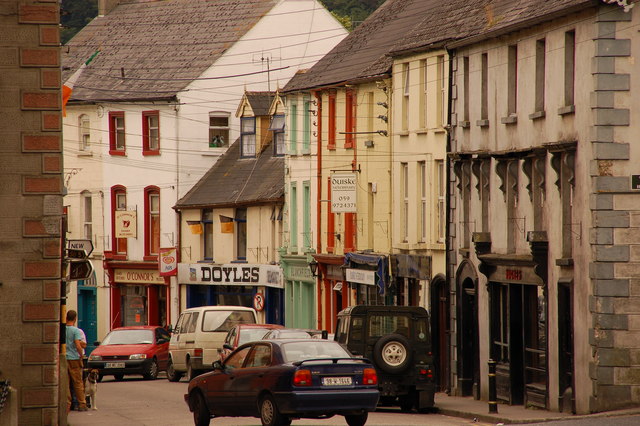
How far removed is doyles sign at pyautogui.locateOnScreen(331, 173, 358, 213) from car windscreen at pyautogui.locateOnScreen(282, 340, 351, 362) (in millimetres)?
19552

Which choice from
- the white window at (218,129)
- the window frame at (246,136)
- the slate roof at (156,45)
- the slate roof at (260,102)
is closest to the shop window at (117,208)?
the slate roof at (156,45)

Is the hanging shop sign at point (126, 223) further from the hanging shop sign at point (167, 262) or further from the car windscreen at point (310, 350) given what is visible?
the car windscreen at point (310, 350)

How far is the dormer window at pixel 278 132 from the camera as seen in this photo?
54281 mm

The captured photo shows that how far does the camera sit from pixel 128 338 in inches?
1752

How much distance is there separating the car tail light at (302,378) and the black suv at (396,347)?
6.78 m

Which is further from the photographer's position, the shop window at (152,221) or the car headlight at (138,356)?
the shop window at (152,221)

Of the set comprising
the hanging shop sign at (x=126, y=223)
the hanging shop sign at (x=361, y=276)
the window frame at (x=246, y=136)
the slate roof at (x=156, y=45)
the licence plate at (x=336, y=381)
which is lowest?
the licence plate at (x=336, y=381)

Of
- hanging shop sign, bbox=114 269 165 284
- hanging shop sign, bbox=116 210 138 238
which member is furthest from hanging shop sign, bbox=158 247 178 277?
hanging shop sign, bbox=116 210 138 238

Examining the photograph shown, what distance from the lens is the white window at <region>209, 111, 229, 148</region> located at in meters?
60.2

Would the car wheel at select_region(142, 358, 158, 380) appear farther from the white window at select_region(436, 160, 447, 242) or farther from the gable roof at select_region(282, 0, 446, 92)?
the white window at select_region(436, 160, 447, 242)

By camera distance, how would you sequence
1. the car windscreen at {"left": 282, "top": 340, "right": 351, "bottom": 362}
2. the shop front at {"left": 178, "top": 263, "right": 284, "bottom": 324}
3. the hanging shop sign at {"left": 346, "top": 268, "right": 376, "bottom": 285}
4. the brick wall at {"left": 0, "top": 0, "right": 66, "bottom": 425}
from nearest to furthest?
the brick wall at {"left": 0, "top": 0, "right": 66, "bottom": 425}, the car windscreen at {"left": 282, "top": 340, "right": 351, "bottom": 362}, the hanging shop sign at {"left": 346, "top": 268, "right": 376, "bottom": 285}, the shop front at {"left": 178, "top": 263, "right": 284, "bottom": 324}

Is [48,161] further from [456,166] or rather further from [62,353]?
[456,166]

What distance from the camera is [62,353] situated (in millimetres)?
23891

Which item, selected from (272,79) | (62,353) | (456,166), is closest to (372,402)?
(62,353)
